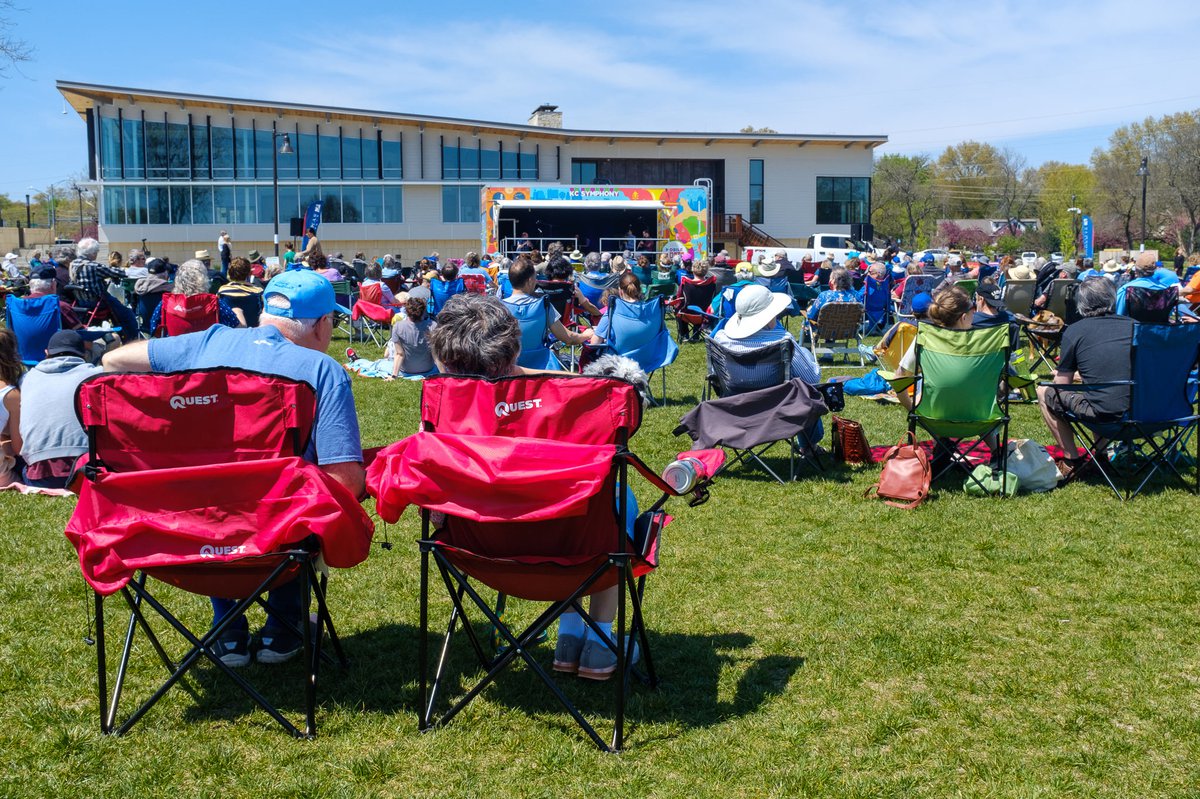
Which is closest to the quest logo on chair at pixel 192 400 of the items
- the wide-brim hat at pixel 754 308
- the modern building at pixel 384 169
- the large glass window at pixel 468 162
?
the wide-brim hat at pixel 754 308

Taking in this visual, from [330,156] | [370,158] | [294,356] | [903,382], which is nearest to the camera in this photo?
[294,356]

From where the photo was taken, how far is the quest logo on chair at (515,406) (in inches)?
134

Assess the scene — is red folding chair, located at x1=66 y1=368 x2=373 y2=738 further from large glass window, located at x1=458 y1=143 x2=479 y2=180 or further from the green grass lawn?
large glass window, located at x1=458 y1=143 x2=479 y2=180

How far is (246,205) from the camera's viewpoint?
1655 inches

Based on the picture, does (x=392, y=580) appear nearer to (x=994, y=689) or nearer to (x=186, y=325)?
(x=994, y=689)

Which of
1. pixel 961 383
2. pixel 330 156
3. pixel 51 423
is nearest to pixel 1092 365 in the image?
pixel 961 383

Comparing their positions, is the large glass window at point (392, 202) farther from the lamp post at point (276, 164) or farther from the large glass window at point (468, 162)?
the lamp post at point (276, 164)

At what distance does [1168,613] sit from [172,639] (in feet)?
14.1

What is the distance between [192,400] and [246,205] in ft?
136

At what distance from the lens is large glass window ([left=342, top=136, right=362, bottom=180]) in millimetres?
43375

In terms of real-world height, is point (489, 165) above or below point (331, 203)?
above

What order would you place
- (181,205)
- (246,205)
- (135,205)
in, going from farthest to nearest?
(246,205), (181,205), (135,205)

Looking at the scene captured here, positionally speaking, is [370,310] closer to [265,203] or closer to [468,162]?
[265,203]

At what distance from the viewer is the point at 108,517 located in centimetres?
327
